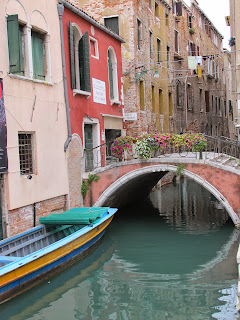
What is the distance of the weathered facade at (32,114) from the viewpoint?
906 cm

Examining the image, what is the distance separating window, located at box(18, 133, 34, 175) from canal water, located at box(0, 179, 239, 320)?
237 centimetres

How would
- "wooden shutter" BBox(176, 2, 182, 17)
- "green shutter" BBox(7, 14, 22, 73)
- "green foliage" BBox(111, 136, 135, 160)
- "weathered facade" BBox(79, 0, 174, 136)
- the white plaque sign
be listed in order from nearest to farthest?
"green shutter" BBox(7, 14, 22, 73), "green foliage" BBox(111, 136, 135, 160), the white plaque sign, "weathered facade" BBox(79, 0, 174, 136), "wooden shutter" BBox(176, 2, 182, 17)

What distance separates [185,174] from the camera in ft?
39.8

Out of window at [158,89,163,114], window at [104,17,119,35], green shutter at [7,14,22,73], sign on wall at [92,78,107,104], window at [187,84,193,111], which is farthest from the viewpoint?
window at [187,84,193,111]

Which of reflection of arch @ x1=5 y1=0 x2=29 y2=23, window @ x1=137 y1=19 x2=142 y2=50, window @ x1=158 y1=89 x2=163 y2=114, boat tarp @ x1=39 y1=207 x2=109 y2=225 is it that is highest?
window @ x1=137 y1=19 x2=142 y2=50

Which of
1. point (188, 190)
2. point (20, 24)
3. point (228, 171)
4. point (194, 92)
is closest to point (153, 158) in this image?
point (228, 171)

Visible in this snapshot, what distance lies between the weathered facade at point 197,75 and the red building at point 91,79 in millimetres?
3430

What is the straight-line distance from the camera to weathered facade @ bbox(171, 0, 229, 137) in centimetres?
2294

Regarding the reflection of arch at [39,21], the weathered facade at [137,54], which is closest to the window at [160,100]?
the weathered facade at [137,54]

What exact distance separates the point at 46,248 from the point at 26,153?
272 centimetres

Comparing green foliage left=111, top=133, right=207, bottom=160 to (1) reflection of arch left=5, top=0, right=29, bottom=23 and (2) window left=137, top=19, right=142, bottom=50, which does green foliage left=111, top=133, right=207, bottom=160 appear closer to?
(1) reflection of arch left=5, top=0, right=29, bottom=23

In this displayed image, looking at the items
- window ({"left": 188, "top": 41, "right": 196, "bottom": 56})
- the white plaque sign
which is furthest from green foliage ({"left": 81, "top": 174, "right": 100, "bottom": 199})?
window ({"left": 188, "top": 41, "right": 196, "bottom": 56})

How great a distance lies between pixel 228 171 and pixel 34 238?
529cm

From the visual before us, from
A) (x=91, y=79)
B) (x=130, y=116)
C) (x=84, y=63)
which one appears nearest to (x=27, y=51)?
(x=84, y=63)
